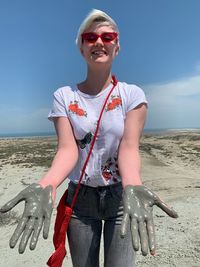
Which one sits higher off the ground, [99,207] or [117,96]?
[117,96]

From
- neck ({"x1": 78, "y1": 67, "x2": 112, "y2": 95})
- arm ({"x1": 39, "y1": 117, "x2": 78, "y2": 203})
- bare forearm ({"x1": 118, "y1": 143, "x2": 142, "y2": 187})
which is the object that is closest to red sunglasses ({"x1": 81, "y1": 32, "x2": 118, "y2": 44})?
neck ({"x1": 78, "y1": 67, "x2": 112, "y2": 95})

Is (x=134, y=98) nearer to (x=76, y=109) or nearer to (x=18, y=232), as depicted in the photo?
(x=76, y=109)

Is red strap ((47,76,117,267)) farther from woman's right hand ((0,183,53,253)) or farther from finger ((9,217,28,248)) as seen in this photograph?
finger ((9,217,28,248))

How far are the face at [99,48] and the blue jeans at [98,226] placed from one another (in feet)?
3.03

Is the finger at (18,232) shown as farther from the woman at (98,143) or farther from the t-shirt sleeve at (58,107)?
the t-shirt sleeve at (58,107)

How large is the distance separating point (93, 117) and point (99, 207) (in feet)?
2.16

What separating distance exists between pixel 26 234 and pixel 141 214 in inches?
26.7

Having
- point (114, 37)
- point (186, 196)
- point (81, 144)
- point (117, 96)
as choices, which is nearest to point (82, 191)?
point (81, 144)

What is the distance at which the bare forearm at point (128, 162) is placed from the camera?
8.80ft

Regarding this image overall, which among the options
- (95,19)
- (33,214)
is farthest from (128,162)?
(95,19)

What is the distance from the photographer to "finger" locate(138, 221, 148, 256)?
2117mm

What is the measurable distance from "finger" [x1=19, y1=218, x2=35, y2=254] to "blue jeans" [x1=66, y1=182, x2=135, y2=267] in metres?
0.63

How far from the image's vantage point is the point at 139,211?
2.31m

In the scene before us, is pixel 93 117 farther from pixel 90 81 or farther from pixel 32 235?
pixel 32 235
